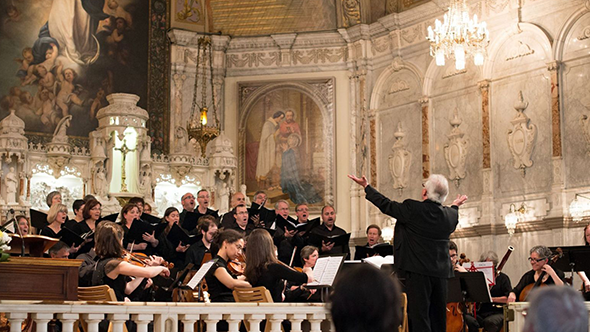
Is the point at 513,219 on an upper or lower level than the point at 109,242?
upper

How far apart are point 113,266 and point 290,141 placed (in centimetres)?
1163

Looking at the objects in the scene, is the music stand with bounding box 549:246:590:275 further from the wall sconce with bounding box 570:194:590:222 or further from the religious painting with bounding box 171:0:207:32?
the religious painting with bounding box 171:0:207:32

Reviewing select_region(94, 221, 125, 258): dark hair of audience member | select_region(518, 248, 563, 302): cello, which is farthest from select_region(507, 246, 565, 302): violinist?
select_region(94, 221, 125, 258): dark hair of audience member

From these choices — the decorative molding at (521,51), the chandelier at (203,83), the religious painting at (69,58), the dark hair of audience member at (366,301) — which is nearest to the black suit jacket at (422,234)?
the dark hair of audience member at (366,301)

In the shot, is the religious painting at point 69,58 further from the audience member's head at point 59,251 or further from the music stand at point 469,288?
the music stand at point 469,288

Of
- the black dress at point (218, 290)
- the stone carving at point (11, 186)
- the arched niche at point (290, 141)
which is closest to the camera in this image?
the black dress at point (218, 290)

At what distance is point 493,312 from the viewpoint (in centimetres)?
1097

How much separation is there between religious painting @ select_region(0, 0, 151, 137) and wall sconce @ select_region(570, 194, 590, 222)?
343 inches

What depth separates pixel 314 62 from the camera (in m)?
18.2

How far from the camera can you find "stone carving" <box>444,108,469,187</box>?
1556 cm

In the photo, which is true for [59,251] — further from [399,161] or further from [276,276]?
[399,161]

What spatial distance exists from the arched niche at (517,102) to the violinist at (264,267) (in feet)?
26.8

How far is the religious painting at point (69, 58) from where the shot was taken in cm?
1673

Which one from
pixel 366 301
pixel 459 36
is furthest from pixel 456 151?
pixel 366 301
